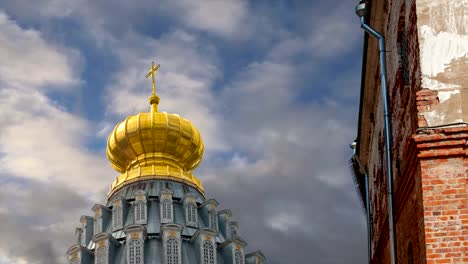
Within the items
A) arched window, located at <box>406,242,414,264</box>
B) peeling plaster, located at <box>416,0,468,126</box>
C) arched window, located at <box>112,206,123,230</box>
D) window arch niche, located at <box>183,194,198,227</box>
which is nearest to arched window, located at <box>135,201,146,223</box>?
arched window, located at <box>112,206,123,230</box>

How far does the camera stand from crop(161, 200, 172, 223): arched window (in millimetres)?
56312

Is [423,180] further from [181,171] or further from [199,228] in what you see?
[181,171]

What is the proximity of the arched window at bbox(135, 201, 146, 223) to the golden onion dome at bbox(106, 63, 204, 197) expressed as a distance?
162 inches

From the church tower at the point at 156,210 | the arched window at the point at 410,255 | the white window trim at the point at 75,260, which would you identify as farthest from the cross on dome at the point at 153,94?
the arched window at the point at 410,255

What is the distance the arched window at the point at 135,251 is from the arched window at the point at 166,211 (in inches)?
114

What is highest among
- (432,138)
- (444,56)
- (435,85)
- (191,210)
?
(191,210)

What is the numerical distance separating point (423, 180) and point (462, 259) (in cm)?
107

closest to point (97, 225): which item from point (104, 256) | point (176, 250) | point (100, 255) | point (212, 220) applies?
point (100, 255)

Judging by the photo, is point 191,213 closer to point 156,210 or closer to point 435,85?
point 156,210

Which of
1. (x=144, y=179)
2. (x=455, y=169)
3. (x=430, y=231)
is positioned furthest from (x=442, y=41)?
(x=144, y=179)

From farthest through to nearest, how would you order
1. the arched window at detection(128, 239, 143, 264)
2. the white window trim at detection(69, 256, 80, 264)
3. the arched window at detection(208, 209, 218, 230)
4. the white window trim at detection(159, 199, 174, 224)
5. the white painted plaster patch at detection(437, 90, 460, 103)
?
the arched window at detection(208, 209, 218, 230)
the white window trim at detection(159, 199, 174, 224)
the white window trim at detection(69, 256, 80, 264)
the arched window at detection(128, 239, 143, 264)
the white painted plaster patch at detection(437, 90, 460, 103)

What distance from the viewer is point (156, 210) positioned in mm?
57719

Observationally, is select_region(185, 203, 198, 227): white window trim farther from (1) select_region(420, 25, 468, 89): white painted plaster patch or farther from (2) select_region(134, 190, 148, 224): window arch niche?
(1) select_region(420, 25, 468, 89): white painted plaster patch

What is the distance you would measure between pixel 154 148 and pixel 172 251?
11.5 m
